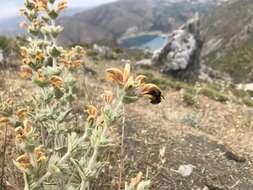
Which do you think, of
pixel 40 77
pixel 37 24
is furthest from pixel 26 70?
pixel 37 24

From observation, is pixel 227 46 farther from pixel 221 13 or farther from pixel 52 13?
pixel 52 13

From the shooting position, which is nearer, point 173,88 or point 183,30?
point 173,88

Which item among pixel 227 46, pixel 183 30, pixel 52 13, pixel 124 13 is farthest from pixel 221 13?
pixel 52 13

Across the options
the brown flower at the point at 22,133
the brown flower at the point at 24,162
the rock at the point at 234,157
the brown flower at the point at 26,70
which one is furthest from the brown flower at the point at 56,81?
the rock at the point at 234,157

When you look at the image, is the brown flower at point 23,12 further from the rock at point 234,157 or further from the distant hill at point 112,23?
the distant hill at point 112,23

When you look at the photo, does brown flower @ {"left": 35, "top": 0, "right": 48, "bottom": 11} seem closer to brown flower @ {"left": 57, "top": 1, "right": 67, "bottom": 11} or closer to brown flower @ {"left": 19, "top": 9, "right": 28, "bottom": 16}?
brown flower @ {"left": 57, "top": 1, "right": 67, "bottom": 11}

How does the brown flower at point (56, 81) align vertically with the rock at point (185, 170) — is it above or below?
above
